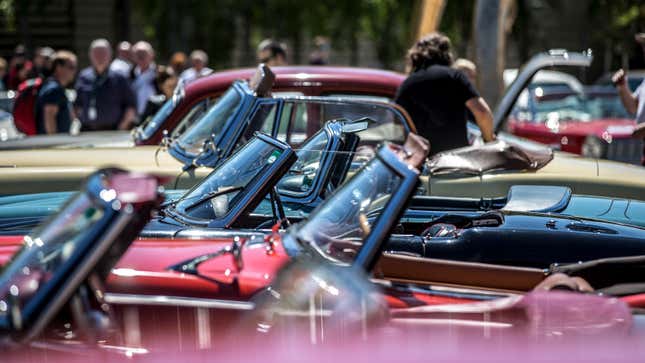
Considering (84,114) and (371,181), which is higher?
(371,181)

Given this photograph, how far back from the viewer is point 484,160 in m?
6.59

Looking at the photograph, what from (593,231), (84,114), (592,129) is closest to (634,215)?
(593,231)

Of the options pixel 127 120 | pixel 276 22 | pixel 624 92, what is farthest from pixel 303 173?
pixel 276 22

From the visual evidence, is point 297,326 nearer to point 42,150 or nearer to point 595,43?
point 42,150

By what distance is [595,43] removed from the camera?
32219 mm

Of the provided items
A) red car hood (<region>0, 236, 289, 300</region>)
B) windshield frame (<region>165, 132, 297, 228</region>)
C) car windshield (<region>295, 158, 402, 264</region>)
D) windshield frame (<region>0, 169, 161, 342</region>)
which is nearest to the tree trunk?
windshield frame (<region>165, 132, 297, 228</region>)

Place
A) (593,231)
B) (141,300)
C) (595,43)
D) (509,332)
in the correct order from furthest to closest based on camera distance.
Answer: (595,43) → (593,231) → (141,300) → (509,332)

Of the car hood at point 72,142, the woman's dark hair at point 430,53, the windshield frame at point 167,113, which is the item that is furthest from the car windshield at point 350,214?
the car hood at point 72,142

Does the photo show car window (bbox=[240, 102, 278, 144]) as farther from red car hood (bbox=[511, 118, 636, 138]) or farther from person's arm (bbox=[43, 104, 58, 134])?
red car hood (bbox=[511, 118, 636, 138])

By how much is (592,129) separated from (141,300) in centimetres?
887

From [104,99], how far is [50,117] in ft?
1.84

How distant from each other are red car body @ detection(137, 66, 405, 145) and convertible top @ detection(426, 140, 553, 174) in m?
1.39

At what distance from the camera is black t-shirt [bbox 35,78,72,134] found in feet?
→ 35.6

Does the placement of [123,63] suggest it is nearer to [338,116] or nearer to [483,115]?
[483,115]
